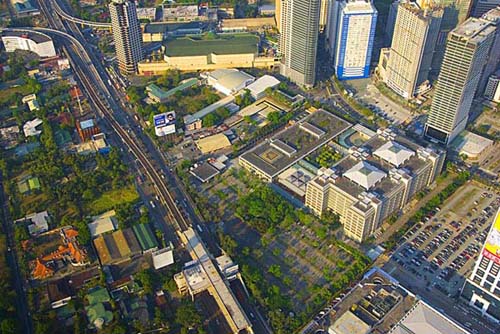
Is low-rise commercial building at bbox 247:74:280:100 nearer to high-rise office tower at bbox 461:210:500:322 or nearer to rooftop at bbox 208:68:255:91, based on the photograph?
rooftop at bbox 208:68:255:91

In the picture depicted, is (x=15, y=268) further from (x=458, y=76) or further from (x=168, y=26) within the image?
(x=168, y=26)

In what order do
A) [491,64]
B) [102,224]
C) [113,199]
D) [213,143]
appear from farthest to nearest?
[491,64]
[213,143]
[113,199]
[102,224]

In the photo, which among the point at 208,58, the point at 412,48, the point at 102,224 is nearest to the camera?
the point at 102,224

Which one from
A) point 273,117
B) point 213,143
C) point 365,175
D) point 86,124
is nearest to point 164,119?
point 213,143

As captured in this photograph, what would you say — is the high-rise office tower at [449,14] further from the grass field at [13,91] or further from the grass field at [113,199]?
the grass field at [13,91]

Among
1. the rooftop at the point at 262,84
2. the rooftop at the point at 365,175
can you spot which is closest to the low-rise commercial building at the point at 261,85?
the rooftop at the point at 262,84

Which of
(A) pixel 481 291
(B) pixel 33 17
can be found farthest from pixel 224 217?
(B) pixel 33 17

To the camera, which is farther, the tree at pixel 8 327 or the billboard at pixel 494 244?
the tree at pixel 8 327

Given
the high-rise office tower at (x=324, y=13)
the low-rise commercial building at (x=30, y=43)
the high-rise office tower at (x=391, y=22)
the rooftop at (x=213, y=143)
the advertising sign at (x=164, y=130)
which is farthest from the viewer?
the high-rise office tower at (x=324, y=13)
